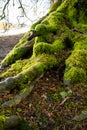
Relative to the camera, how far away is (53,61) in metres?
5.36

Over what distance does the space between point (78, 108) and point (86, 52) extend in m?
1.30

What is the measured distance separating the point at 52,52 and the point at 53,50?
55mm

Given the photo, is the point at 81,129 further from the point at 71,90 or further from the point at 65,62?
the point at 65,62

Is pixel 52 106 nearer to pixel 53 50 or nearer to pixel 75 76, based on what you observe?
pixel 75 76

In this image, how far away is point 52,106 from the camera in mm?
4574

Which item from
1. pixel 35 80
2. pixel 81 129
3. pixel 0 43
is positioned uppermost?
pixel 35 80

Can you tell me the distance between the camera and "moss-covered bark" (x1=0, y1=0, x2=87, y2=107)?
4.97 metres

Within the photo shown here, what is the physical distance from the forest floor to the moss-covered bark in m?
0.17

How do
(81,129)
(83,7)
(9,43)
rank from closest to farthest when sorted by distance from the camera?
1. (81,129)
2. (83,7)
3. (9,43)

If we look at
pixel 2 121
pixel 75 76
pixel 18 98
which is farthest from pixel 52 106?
pixel 2 121

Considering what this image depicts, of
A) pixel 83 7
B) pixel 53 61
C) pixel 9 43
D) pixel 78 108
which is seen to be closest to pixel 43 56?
pixel 53 61

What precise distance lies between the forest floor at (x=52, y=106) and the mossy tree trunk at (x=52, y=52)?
113mm

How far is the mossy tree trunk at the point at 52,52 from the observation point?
16.0 ft

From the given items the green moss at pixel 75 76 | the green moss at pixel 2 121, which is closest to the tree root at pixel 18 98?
the green moss at pixel 2 121
